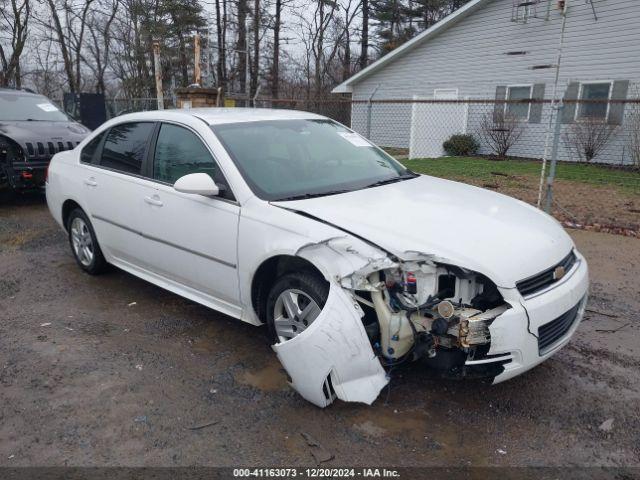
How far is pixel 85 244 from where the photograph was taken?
16.8 ft

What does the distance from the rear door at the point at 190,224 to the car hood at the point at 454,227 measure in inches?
19.1

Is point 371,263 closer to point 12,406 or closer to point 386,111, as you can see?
point 12,406

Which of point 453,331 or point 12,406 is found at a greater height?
point 453,331

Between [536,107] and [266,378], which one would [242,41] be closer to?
[536,107]

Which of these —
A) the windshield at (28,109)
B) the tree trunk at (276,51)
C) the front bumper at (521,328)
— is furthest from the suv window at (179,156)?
the tree trunk at (276,51)

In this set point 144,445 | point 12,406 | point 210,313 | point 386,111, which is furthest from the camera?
point 386,111

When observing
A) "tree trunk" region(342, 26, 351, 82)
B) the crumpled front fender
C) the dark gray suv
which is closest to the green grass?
the dark gray suv

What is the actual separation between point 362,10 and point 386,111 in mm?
15909

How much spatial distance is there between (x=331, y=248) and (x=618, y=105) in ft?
43.3

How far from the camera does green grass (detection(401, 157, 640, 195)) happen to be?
11062 mm

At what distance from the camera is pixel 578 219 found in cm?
743

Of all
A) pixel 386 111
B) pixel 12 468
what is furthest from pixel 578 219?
pixel 386 111

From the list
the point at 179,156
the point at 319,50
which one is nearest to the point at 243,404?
the point at 179,156

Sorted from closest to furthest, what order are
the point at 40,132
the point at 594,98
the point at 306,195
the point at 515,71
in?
the point at 306,195 < the point at 40,132 < the point at 594,98 < the point at 515,71
